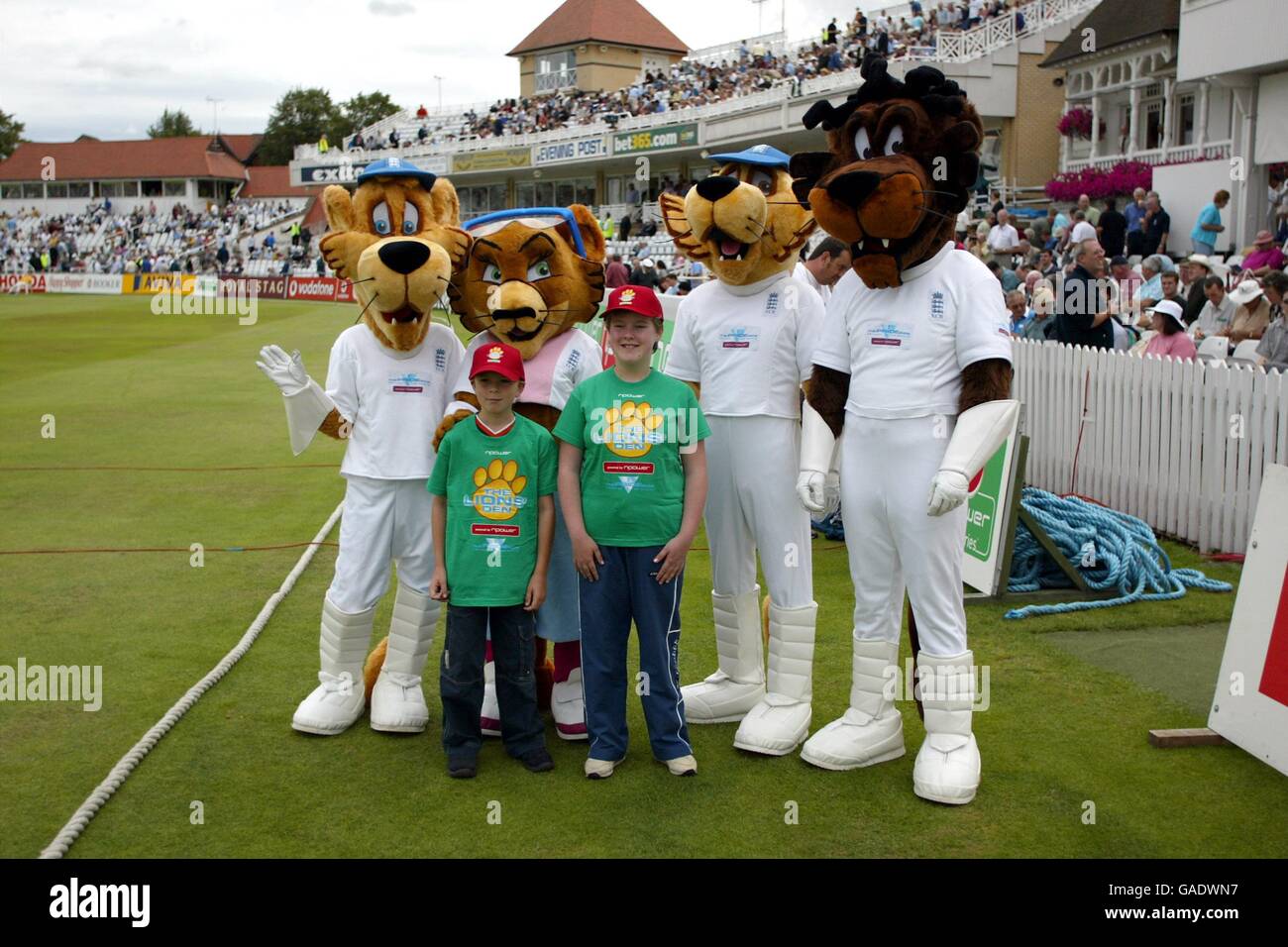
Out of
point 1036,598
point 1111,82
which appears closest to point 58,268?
point 1111,82

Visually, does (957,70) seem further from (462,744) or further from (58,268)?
(58,268)

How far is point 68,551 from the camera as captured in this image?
8484 millimetres

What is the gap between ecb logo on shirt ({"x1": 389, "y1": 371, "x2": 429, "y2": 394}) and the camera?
549cm

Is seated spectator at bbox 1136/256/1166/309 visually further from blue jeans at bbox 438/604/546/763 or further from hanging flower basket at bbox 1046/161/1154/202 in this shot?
blue jeans at bbox 438/604/546/763

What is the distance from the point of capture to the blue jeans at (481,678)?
5.00m

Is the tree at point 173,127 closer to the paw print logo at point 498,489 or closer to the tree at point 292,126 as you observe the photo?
the tree at point 292,126

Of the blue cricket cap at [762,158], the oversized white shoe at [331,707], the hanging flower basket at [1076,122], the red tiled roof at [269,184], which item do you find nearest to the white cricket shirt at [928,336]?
the blue cricket cap at [762,158]

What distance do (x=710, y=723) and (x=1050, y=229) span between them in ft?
62.6

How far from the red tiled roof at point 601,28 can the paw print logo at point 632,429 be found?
6493 cm

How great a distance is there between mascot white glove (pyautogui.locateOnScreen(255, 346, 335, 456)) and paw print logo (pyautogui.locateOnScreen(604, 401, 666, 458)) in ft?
4.31

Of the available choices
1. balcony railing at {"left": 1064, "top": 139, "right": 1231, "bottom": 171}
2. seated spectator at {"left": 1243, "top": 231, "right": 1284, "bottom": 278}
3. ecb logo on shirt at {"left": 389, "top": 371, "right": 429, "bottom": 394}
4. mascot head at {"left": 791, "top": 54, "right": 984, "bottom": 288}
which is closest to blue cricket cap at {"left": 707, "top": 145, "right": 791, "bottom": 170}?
mascot head at {"left": 791, "top": 54, "right": 984, "bottom": 288}

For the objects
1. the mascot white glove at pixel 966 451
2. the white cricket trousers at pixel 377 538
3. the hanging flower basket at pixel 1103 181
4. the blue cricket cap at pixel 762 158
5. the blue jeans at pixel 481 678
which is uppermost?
the hanging flower basket at pixel 1103 181

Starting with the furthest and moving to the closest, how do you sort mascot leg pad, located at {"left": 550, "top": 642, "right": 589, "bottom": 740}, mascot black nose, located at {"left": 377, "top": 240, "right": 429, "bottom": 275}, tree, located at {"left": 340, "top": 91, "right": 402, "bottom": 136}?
tree, located at {"left": 340, "top": 91, "right": 402, "bottom": 136} < mascot leg pad, located at {"left": 550, "top": 642, "right": 589, "bottom": 740} < mascot black nose, located at {"left": 377, "top": 240, "right": 429, "bottom": 275}

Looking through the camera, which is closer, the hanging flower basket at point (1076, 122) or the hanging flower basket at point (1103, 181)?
the hanging flower basket at point (1103, 181)
